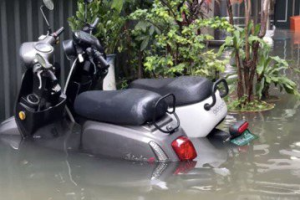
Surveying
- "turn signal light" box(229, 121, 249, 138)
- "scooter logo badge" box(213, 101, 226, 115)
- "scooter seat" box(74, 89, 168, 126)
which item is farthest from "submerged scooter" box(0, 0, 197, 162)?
"turn signal light" box(229, 121, 249, 138)

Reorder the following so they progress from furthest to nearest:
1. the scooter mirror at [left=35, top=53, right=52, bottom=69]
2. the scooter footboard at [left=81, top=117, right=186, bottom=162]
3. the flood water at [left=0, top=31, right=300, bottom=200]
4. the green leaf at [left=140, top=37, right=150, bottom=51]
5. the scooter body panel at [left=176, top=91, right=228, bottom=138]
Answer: the green leaf at [left=140, top=37, right=150, bottom=51] → the scooter body panel at [left=176, top=91, right=228, bottom=138] → the scooter mirror at [left=35, top=53, right=52, bottom=69] → the scooter footboard at [left=81, top=117, right=186, bottom=162] → the flood water at [left=0, top=31, right=300, bottom=200]

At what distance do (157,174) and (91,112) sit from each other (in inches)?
32.8

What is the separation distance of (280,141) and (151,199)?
7.07 ft

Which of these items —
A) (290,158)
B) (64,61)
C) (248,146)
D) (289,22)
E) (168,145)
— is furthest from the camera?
(289,22)

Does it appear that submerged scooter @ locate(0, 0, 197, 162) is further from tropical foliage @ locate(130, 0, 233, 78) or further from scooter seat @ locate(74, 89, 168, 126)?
tropical foliage @ locate(130, 0, 233, 78)

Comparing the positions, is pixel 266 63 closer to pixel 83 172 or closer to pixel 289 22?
pixel 83 172

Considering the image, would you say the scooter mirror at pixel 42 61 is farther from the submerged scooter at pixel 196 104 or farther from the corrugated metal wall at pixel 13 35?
the corrugated metal wall at pixel 13 35

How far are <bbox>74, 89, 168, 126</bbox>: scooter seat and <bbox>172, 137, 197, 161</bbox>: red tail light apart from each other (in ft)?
0.99

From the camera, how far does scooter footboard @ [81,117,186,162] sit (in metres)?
4.68

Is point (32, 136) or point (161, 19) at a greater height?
point (161, 19)

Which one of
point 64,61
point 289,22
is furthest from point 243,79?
point 289,22

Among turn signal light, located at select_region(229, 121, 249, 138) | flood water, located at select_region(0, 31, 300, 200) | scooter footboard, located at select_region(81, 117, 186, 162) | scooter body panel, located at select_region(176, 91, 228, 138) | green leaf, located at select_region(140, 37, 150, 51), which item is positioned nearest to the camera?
flood water, located at select_region(0, 31, 300, 200)

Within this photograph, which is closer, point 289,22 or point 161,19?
point 161,19

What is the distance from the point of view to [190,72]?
746cm
